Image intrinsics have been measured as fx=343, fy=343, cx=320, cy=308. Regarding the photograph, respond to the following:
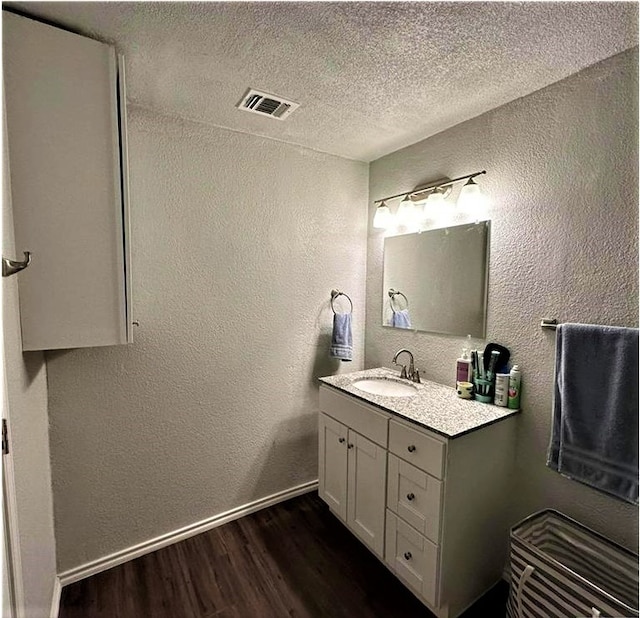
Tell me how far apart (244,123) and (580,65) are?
4.92 ft

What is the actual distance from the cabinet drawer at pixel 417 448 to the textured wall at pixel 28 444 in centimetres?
134

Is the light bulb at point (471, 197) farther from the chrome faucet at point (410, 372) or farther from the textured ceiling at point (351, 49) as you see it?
the chrome faucet at point (410, 372)

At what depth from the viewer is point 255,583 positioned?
5.32 feet

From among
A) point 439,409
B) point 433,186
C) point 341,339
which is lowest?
point 439,409

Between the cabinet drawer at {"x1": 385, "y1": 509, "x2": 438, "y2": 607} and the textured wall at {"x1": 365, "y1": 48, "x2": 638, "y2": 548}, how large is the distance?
0.52 meters

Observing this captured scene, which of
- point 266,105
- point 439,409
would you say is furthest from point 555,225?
point 266,105

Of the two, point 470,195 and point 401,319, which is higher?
point 470,195

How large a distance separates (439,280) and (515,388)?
70 centimetres

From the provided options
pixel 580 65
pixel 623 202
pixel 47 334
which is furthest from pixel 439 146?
pixel 47 334

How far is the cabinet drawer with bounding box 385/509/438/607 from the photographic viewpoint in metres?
1.41

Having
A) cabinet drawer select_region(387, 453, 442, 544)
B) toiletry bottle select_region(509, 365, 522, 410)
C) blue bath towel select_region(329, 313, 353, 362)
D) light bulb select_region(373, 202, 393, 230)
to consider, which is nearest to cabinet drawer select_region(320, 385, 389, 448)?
cabinet drawer select_region(387, 453, 442, 544)

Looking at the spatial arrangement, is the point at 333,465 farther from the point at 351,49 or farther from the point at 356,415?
the point at 351,49

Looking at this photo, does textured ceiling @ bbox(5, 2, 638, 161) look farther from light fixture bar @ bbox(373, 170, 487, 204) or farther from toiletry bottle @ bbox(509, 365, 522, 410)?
toiletry bottle @ bbox(509, 365, 522, 410)

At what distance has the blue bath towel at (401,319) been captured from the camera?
2158mm
